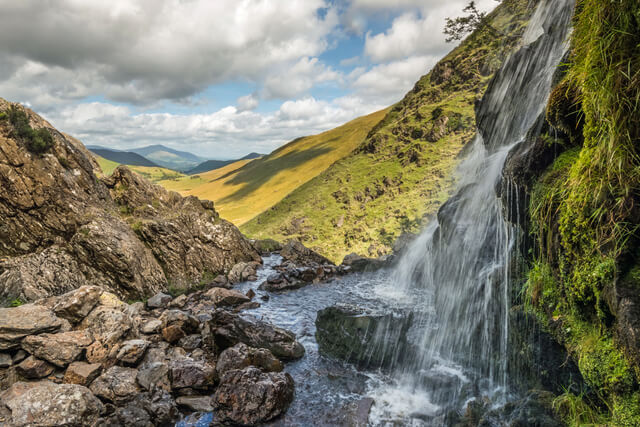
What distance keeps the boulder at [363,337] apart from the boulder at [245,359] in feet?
9.72

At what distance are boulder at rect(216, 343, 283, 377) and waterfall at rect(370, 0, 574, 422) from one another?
5450 millimetres

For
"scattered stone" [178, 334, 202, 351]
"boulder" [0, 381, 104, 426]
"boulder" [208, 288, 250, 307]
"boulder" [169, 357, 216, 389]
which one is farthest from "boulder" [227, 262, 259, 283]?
"boulder" [0, 381, 104, 426]

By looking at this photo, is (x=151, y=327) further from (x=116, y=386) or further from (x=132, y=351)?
(x=116, y=386)

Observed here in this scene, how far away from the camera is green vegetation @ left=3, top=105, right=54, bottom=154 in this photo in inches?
834

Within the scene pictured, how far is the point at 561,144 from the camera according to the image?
783 cm

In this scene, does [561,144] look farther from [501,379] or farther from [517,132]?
[517,132]

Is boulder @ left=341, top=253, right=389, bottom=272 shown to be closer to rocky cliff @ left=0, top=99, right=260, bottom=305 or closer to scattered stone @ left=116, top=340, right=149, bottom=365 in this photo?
rocky cliff @ left=0, top=99, right=260, bottom=305

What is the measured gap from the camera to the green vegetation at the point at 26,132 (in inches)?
834

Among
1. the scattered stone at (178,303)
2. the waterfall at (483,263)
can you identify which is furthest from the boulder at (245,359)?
the scattered stone at (178,303)

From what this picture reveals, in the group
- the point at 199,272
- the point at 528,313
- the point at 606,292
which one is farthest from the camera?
the point at 199,272

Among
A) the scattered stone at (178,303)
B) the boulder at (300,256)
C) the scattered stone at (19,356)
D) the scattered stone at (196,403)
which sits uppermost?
the scattered stone at (19,356)

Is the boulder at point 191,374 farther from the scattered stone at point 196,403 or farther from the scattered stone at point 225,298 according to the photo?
the scattered stone at point 225,298

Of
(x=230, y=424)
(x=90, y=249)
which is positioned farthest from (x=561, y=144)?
(x=90, y=249)

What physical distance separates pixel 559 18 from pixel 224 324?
81.2ft
